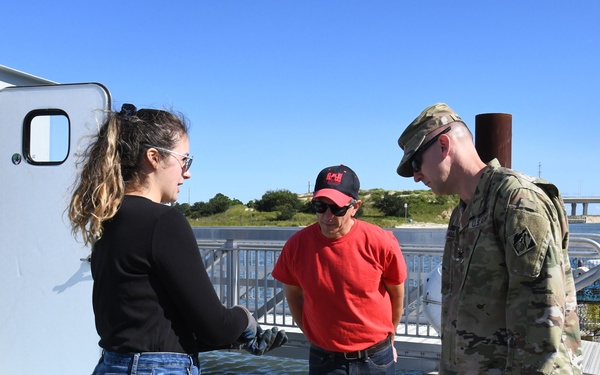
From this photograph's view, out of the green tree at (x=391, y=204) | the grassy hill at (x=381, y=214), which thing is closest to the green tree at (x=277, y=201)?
the grassy hill at (x=381, y=214)

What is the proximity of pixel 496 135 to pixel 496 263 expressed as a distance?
12.3ft

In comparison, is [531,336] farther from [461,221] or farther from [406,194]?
[406,194]

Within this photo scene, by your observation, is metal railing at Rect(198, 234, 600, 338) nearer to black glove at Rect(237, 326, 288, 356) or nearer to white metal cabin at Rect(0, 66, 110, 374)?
white metal cabin at Rect(0, 66, 110, 374)

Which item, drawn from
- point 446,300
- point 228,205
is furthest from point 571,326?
point 228,205

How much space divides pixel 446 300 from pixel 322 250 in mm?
Result: 1225

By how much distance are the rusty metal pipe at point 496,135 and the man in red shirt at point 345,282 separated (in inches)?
93.7

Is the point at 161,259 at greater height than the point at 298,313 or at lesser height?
greater

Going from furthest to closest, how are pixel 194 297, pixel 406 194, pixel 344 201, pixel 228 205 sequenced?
pixel 406 194, pixel 228 205, pixel 344 201, pixel 194 297

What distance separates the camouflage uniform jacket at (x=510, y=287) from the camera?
1.83 metres

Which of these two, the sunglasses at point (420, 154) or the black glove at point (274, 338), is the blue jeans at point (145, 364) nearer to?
the black glove at point (274, 338)

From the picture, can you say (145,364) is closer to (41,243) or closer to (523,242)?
(523,242)

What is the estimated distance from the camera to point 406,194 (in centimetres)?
5738

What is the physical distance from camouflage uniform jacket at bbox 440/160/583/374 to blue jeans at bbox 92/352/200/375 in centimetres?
96

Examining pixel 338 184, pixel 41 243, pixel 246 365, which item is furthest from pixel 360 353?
pixel 246 365
